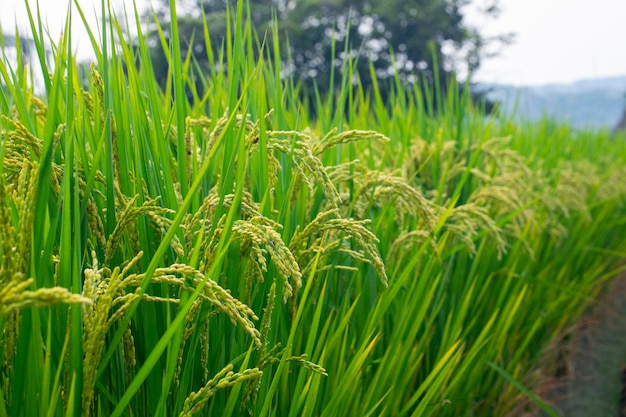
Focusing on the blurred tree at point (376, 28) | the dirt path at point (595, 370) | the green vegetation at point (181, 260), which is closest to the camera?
the green vegetation at point (181, 260)

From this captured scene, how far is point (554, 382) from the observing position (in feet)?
10.0

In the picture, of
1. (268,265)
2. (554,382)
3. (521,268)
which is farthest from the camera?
(554,382)

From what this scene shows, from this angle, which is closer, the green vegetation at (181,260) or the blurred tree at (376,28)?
the green vegetation at (181,260)

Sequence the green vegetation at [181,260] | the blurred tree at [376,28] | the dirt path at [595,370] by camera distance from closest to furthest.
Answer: the green vegetation at [181,260], the dirt path at [595,370], the blurred tree at [376,28]

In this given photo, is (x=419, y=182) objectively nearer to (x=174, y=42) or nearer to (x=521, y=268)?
(x=521, y=268)

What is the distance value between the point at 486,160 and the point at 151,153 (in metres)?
2.37

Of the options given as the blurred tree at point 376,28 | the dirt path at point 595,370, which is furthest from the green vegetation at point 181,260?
the blurred tree at point 376,28

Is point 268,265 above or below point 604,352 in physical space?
above

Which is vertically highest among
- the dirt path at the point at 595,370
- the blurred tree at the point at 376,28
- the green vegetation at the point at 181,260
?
the blurred tree at the point at 376,28

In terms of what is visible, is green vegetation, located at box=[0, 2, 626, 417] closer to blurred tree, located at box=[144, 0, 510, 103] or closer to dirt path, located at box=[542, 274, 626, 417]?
dirt path, located at box=[542, 274, 626, 417]

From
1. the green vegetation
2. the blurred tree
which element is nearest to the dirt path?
the green vegetation

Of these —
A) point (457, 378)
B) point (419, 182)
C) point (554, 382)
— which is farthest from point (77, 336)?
point (554, 382)

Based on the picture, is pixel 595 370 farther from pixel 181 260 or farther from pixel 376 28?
pixel 376 28

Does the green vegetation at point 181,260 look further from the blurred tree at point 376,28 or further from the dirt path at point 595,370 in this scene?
the blurred tree at point 376,28
